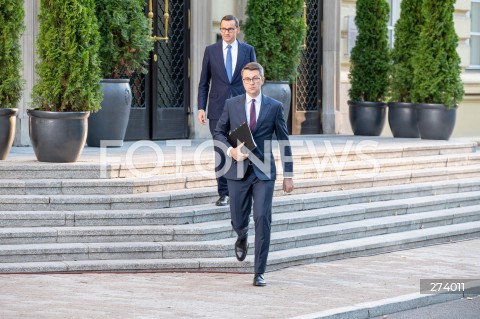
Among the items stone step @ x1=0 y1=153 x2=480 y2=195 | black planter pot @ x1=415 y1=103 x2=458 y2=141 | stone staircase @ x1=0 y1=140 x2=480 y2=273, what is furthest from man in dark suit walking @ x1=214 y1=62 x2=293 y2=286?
black planter pot @ x1=415 y1=103 x2=458 y2=141

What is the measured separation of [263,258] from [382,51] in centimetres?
932

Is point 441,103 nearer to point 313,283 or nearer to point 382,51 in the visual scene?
point 382,51

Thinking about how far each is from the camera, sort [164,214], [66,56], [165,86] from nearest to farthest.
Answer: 1. [164,214]
2. [66,56]
3. [165,86]

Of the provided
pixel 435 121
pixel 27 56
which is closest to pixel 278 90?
pixel 435 121

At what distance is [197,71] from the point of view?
1759 centimetres

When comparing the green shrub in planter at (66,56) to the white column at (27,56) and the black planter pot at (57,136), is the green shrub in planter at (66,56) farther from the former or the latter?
the white column at (27,56)

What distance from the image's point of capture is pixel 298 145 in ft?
52.4

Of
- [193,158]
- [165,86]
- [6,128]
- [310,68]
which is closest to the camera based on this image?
[6,128]

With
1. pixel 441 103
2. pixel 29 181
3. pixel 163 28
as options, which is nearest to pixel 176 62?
pixel 163 28

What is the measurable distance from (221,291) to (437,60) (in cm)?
906

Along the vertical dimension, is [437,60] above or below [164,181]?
above

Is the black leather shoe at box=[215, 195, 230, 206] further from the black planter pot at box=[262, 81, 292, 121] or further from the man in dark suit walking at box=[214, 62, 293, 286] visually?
the black planter pot at box=[262, 81, 292, 121]

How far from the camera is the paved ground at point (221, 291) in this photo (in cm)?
915

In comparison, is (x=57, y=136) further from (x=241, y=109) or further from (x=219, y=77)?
(x=241, y=109)
